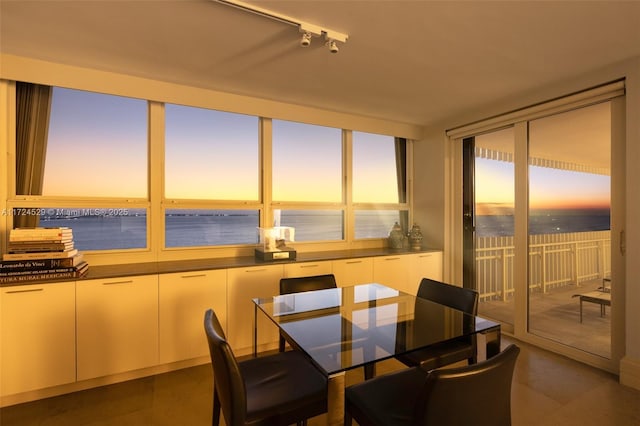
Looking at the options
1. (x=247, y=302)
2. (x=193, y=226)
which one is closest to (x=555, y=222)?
(x=247, y=302)

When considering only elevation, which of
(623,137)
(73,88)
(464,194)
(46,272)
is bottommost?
(46,272)

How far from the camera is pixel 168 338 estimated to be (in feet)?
8.21

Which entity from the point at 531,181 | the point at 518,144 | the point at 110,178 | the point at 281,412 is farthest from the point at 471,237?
the point at 110,178

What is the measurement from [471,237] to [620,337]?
1.64 meters

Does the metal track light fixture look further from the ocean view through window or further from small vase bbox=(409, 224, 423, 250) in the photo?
small vase bbox=(409, 224, 423, 250)

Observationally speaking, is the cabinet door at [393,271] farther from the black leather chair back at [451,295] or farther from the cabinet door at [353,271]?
the black leather chair back at [451,295]

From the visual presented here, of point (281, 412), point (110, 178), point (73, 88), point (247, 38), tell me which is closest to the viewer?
point (281, 412)

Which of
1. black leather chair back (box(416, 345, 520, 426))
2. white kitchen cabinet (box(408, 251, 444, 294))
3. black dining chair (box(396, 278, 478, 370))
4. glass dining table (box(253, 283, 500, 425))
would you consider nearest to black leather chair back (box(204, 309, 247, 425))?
glass dining table (box(253, 283, 500, 425))

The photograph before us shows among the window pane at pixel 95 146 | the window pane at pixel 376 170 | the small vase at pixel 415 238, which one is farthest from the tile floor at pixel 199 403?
the window pane at pixel 376 170

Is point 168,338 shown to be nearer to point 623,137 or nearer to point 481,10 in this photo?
point 481,10

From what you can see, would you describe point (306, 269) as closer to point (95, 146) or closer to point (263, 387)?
point (263, 387)

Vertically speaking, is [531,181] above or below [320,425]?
above

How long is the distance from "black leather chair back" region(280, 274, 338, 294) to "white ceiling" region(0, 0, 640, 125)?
68.4 inches

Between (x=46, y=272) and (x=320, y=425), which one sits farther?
(x=46, y=272)
